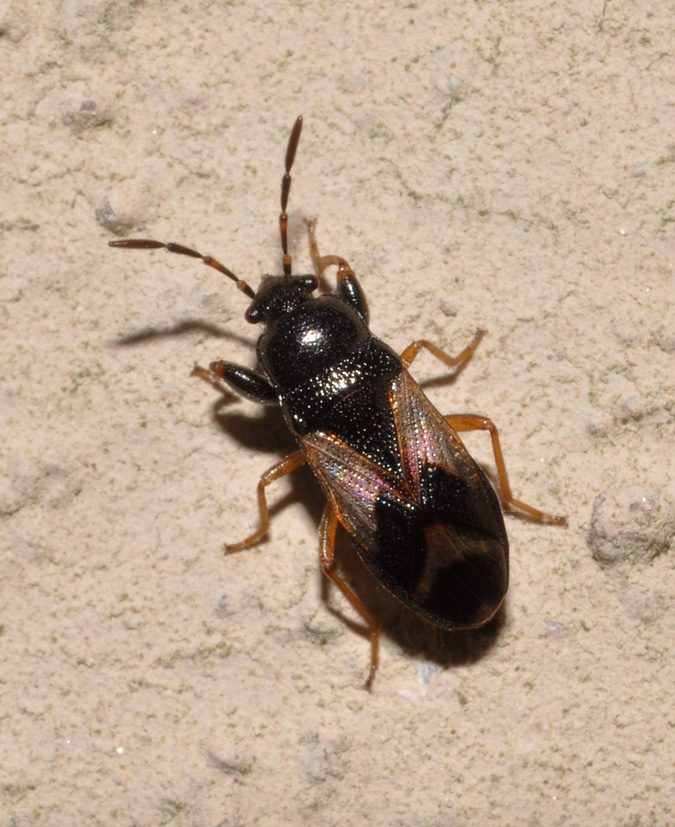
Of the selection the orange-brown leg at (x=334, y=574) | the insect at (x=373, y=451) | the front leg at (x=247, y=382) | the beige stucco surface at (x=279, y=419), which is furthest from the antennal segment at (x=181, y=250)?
the orange-brown leg at (x=334, y=574)

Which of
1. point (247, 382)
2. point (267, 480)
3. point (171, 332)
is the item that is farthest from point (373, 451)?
point (171, 332)

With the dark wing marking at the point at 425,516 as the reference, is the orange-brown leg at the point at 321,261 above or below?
above

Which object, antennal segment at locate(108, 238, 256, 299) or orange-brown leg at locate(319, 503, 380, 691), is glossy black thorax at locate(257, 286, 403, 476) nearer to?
antennal segment at locate(108, 238, 256, 299)

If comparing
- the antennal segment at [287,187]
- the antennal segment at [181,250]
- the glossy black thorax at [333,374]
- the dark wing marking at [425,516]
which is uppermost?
the antennal segment at [287,187]

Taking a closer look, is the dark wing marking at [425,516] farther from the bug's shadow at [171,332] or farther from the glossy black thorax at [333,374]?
the bug's shadow at [171,332]

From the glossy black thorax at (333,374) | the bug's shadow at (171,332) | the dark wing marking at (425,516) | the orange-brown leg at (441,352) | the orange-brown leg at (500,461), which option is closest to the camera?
the dark wing marking at (425,516)

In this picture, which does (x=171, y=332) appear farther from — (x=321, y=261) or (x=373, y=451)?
(x=373, y=451)

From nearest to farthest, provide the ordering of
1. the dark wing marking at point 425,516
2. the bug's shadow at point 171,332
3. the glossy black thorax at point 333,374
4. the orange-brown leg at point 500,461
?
the dark wing marking at point 425,516
the glossy black thorax at point 333,374
the orange-brown leg at point 500,461
the bug's shadow at point 171,332
